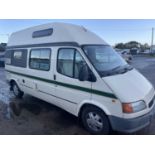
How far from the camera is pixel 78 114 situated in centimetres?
402

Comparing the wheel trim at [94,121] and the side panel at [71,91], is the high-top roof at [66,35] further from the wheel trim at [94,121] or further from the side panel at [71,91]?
the wheel trim at [94,121]

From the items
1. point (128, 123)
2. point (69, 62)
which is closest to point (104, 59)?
point (69, 62)

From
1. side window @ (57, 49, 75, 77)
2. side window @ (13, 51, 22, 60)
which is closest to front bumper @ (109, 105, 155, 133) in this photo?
side window @ (57, 49, 75, 77)

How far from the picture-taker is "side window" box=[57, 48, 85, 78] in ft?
12.5

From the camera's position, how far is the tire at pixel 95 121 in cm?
354

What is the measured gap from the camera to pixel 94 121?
3.71 m

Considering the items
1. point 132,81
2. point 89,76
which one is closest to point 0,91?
point 89,76

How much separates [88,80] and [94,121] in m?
0.90

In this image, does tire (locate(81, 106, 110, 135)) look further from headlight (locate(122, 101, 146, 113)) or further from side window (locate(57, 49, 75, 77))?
side window (locate(57, 49, 75, 77))

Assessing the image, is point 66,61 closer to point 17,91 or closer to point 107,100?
point 107,100

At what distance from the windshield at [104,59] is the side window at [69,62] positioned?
24 centimetres

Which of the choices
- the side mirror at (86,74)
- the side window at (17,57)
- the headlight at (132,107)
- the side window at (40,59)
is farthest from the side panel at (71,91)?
the side window at (17,57)

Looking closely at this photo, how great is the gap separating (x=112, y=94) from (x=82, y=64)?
92cm

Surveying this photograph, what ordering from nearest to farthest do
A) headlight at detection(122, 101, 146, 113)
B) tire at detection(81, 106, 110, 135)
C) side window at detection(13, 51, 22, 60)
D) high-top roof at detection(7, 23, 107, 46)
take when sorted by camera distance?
1. headlight at detection(122, 101, 146, 113)
2. tire at detection(81, 106, 110, 135)
3. high-top roof at detection(7, 23, 107, 46)
4. side window at detection(13, 51, 22, 60)
